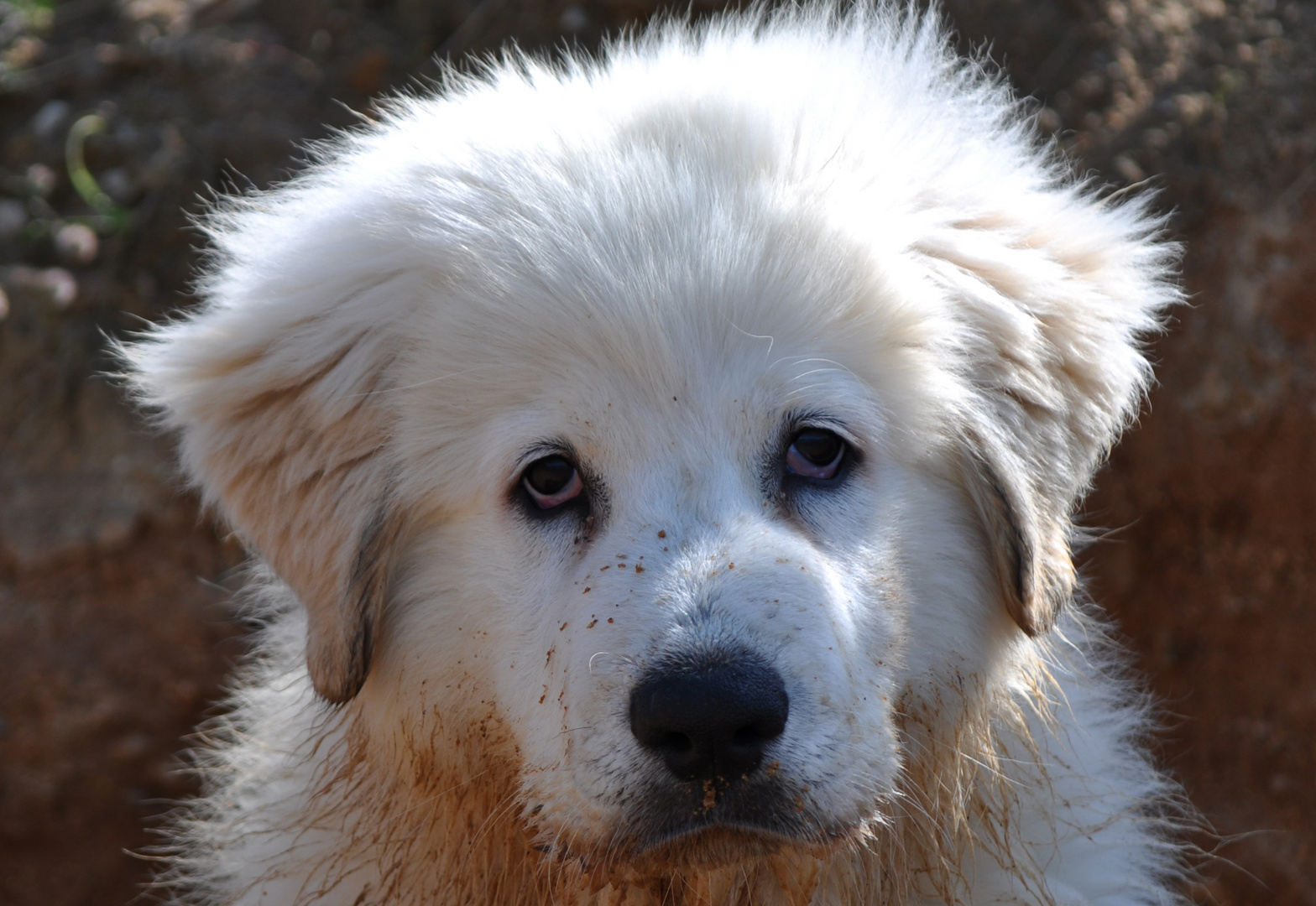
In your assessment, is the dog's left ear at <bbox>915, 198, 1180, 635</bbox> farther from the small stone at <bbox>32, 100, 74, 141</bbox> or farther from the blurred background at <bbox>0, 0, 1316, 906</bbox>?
the small stone at <bbox>32, 100, 74, 141</bbox>

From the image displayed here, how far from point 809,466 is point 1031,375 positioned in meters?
0.64

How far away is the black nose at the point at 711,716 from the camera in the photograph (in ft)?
6.73

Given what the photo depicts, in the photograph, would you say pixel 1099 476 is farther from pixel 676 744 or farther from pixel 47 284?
pixel 47 284

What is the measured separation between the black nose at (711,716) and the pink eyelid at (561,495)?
1.75ft

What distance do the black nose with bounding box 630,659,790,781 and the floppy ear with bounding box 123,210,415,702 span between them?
86 cm

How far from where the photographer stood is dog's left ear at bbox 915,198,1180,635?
2.70 m

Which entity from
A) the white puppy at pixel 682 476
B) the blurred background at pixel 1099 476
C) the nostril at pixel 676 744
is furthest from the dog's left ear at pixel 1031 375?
the blurred background at pixel 1099 476

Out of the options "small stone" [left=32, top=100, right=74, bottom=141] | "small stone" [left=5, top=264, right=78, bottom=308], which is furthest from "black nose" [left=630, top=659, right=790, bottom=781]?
"small stone" [left=32, top=100, right=74, bottom=141]

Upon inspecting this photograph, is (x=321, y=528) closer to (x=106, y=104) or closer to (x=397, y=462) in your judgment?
(x=397, y=462)

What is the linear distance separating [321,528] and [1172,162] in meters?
4.03

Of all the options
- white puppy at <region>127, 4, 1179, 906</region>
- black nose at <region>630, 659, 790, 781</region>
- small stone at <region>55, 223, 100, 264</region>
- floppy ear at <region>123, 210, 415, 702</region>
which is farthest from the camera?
small stone at <region>55, 223, 100, 264</region>

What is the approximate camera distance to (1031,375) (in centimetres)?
278

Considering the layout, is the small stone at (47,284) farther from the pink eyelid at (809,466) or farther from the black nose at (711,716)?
the black nose at (711,716)

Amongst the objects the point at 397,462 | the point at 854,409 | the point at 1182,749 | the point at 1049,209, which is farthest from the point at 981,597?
the point at 1182,749
